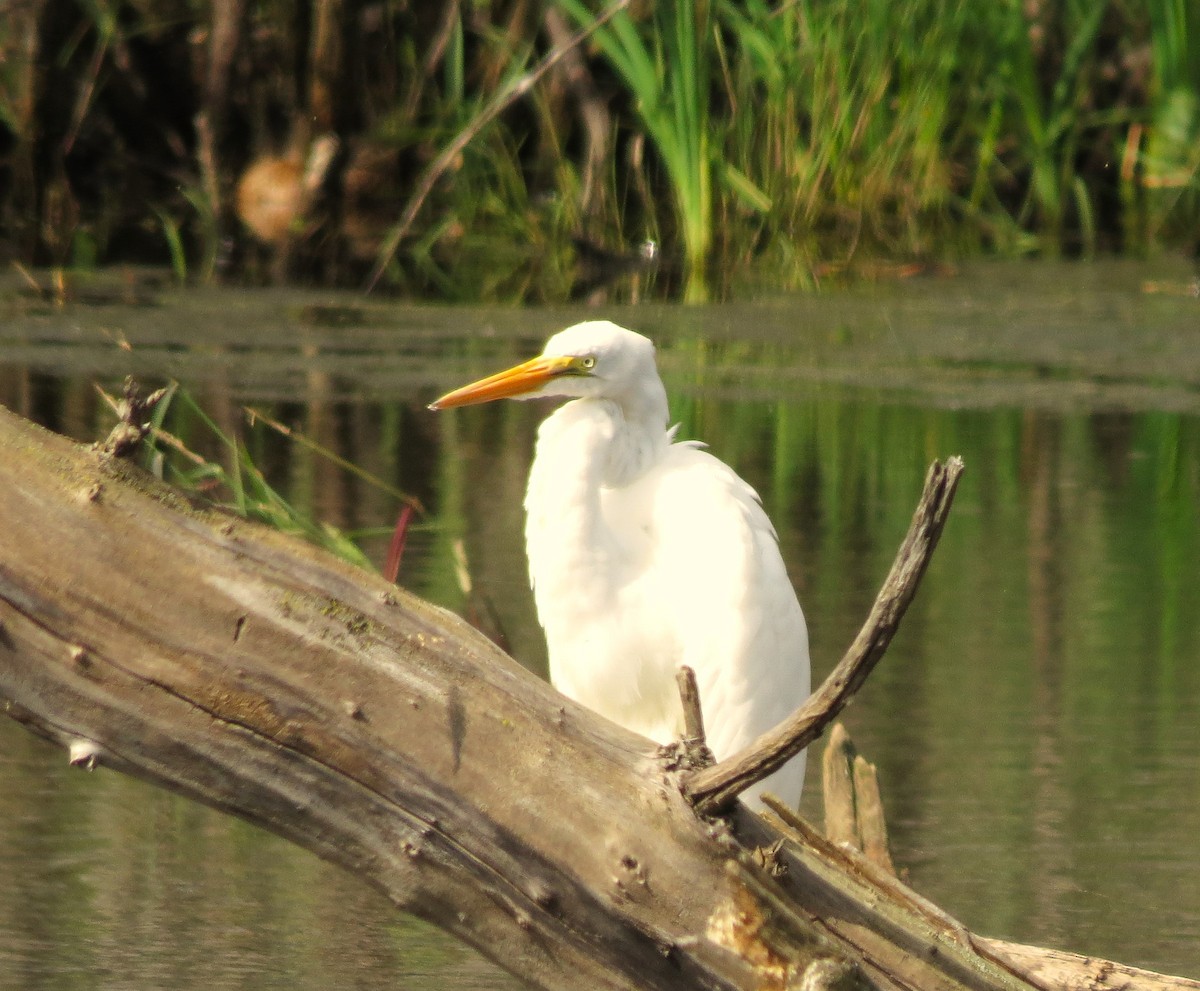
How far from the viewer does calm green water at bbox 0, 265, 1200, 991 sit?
321 cm

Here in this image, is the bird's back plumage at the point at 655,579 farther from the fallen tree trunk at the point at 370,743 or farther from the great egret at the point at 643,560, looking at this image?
the fallen tree trunk at the point at 370,743

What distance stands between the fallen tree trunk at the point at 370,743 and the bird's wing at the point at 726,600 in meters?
1.21

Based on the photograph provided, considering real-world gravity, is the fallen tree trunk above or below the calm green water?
above

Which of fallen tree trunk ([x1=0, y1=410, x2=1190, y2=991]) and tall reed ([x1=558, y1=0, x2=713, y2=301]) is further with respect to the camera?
tall reed ([x1=558, y1=0, x2=713, y2=301])

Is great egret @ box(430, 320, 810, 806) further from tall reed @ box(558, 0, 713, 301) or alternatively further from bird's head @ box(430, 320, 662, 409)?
tall reed @ box(558, 0, 713, 301)

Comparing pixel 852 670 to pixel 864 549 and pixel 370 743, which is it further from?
pixel 864 549

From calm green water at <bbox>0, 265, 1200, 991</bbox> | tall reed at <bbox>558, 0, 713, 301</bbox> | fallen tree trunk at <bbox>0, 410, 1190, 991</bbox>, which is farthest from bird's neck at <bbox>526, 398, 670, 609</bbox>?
tall reed at <bbox>558, 0, 713, 301</bbox>

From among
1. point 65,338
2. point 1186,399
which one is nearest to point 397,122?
point 65,338

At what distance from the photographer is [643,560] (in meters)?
3.34

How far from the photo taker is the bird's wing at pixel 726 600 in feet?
10.4

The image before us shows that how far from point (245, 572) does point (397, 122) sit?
8637 mm

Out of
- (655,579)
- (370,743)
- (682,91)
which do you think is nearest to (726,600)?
(655,579)

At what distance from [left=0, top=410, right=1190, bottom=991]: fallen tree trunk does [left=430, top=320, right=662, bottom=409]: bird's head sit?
1.28m

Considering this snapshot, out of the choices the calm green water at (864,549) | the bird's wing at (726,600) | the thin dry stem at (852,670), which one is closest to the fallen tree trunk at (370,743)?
the thin dry stem at (852,670)
